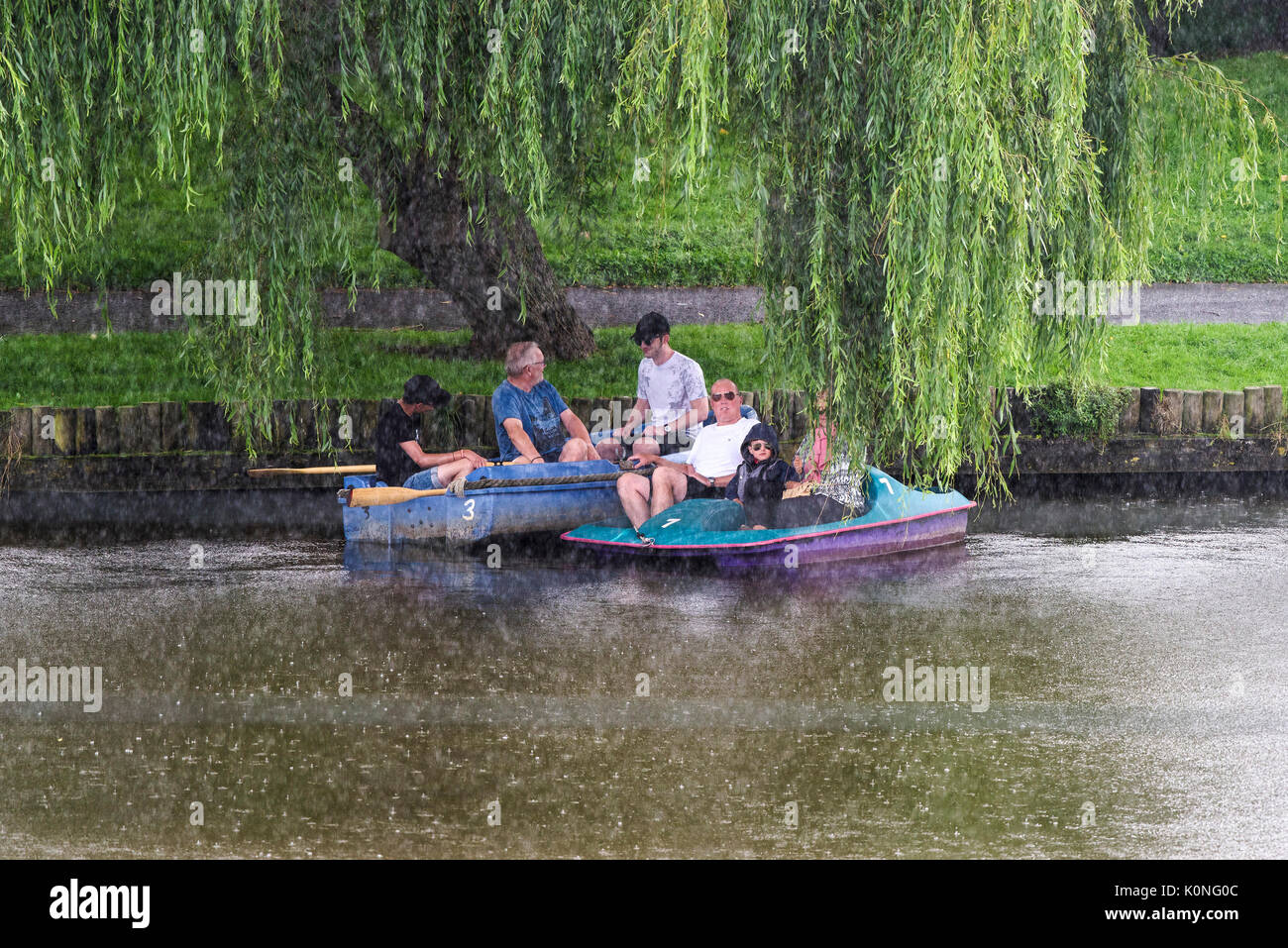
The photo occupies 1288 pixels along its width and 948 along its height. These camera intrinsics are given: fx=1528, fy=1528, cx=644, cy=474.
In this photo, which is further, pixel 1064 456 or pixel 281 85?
pixel 1064 456

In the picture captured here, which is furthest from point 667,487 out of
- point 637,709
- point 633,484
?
point 637,709

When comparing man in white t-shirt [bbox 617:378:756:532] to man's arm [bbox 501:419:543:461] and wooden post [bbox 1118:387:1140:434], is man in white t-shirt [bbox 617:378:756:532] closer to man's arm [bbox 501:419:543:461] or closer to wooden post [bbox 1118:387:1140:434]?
man's arm [bbox 501:419:543:461]

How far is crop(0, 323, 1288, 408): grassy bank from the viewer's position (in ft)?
52.5

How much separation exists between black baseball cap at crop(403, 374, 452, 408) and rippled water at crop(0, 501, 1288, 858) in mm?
1192

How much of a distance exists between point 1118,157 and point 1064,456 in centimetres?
467

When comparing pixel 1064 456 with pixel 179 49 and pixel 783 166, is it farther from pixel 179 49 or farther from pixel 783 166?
pixel 179 49

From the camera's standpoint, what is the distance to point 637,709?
748 cm

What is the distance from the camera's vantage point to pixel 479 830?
588 centimetres

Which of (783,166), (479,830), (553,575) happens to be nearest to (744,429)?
(553,575)

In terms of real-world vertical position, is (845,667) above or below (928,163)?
below

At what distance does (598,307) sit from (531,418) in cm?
860

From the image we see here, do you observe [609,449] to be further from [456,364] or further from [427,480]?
[456,364]

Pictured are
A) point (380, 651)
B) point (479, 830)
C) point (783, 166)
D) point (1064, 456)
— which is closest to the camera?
point (479, 830)

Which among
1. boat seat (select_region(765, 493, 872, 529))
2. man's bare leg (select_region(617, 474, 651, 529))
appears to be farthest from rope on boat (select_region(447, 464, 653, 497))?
boat seat (select_region(765, 493, 872, 529))
